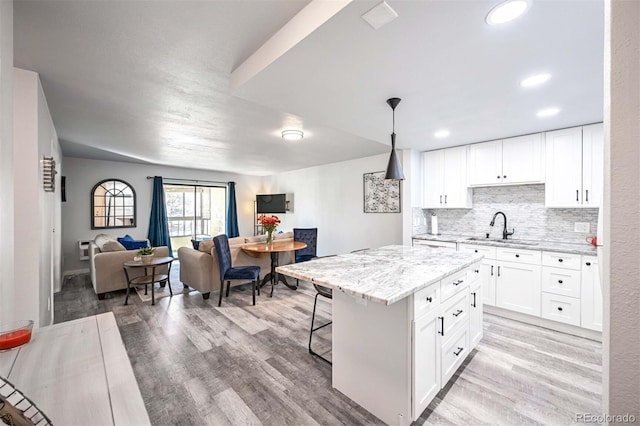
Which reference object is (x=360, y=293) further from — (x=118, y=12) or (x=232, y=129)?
(x=232, y=129)

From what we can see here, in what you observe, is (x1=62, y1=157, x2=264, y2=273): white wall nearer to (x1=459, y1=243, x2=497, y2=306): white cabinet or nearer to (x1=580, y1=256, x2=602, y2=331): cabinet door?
(x1=459, y1=243, x2=497, y2=306): white cabinet

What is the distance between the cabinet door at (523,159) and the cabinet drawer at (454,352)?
2.30 meters

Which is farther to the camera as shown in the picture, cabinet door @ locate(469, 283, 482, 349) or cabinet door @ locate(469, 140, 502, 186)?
cabinet door @ locate(469, 140, 502, 186)

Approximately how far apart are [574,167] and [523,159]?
505mm

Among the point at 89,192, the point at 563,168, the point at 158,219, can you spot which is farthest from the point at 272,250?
the point at 89,192

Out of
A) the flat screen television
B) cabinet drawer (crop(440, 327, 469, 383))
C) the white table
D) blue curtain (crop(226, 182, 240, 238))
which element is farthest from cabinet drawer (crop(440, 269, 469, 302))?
blue curtain (crop(226, 182, 240, 238))

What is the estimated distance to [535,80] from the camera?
203 centimetres

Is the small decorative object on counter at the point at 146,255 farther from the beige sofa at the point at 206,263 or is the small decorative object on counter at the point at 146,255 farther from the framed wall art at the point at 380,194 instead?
the framed wall art at the point at 380,194

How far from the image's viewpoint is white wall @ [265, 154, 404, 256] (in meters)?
5.50

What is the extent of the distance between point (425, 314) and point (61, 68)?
3.30 meters

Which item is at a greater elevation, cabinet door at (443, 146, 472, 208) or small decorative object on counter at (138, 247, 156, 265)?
cabinet door at (443, 146, 472, 208)

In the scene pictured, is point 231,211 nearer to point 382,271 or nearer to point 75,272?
point 75,272

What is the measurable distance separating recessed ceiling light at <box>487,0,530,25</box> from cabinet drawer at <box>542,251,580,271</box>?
106 inches

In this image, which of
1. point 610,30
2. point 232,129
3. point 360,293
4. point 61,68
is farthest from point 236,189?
point 610,30
